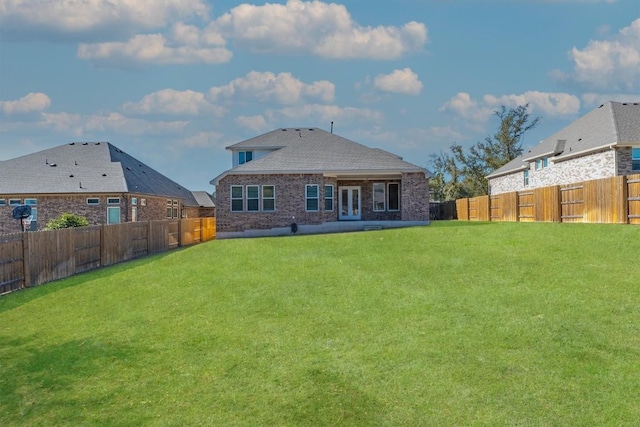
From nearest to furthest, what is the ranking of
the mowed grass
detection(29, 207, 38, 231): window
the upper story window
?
the mowed grass → detection(29, 207, 38, 231): window → the upper story window

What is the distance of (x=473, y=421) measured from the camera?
19.4ft

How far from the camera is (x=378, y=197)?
30641 millimetres

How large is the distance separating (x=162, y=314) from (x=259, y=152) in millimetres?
23424

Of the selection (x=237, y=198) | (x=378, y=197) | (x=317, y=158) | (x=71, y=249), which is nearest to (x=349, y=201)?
(x=378, y=197)

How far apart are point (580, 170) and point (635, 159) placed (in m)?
3.79

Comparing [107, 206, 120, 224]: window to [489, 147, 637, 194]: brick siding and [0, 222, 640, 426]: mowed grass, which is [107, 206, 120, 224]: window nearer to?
[0, 222, 640, 426]: mowed grass

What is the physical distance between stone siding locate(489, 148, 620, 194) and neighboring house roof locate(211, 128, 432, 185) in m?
8.81

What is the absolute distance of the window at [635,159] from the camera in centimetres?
2652

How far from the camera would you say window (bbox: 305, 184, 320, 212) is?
28594 millimetres

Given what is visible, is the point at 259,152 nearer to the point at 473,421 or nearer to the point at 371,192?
the point at 371,192

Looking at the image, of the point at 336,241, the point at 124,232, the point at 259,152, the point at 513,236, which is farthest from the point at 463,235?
the point at 259,152

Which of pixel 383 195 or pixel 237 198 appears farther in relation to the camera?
pixel 383 195

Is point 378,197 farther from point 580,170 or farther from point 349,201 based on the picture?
point 580,170

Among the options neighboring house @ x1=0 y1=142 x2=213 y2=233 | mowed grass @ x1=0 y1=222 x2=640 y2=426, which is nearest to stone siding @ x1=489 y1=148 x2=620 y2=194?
mowed grass @ x1=0 y1=222 x2=640 y2=426
